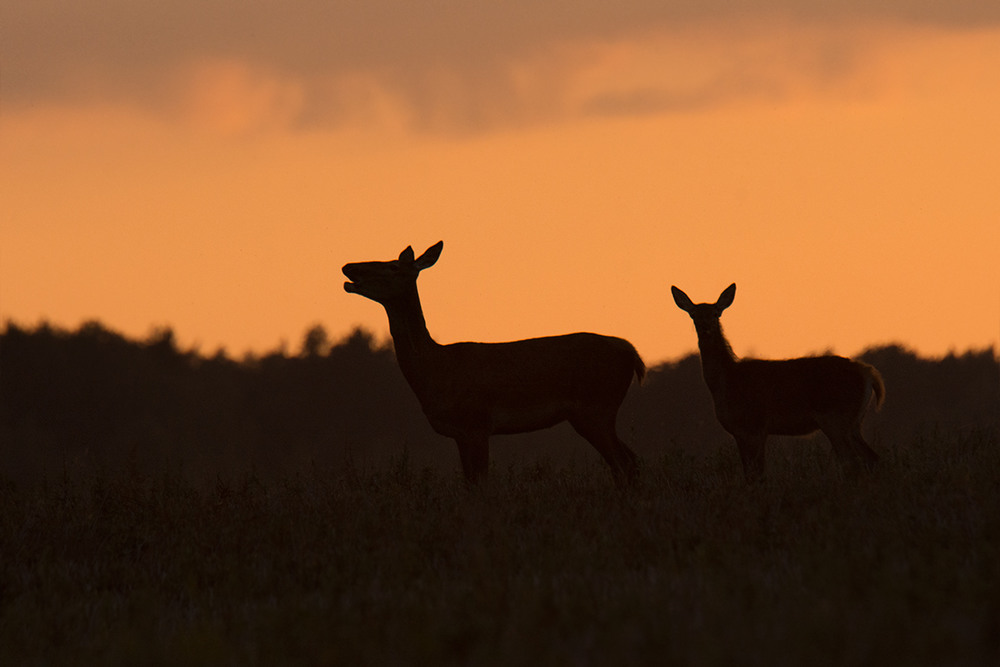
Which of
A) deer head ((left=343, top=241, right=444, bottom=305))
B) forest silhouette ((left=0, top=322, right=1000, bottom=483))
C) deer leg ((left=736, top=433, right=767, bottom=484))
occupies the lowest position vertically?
deer leg ((left=736, top=433, right=767, bottom=484))

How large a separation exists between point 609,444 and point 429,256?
7.55 feet

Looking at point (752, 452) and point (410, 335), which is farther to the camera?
point (410, 335)

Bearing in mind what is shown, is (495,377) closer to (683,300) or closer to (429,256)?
(429,256)

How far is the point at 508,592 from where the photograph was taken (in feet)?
22.3

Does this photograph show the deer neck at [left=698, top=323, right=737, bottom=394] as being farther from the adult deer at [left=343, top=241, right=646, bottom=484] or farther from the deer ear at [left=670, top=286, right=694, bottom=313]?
the adult deer at [left=343, top=241, right=646, bottom=484]

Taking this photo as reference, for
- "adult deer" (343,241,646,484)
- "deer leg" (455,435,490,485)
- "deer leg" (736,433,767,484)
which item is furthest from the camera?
"adult deer" (343,241,646,484)

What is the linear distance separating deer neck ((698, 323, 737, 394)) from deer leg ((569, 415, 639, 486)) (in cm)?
92

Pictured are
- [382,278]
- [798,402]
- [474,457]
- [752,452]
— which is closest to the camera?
[752,452]

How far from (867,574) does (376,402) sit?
3306 cm

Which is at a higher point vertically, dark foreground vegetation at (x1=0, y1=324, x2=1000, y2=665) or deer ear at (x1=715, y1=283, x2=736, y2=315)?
deer ear at (x1=715, y1=283, x2=736, y2=315)

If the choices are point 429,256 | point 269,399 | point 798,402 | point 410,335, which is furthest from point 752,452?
point 269,399

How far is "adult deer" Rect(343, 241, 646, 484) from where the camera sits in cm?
1138

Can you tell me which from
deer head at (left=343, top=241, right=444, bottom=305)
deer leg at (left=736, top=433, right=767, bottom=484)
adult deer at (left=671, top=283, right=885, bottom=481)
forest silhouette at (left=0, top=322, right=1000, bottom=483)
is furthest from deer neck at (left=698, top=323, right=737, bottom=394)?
forest silhouette at (left=0, top=322, right=1000, bottom=483)

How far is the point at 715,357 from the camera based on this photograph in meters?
11.6
